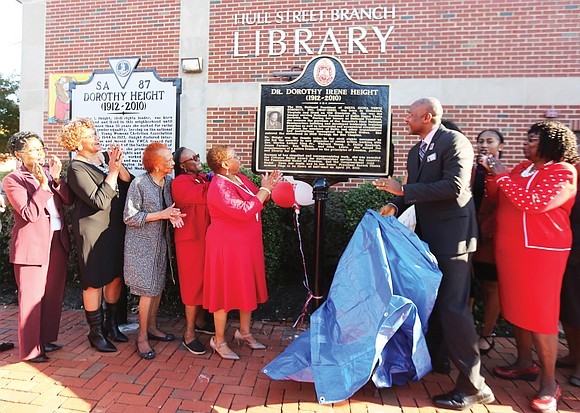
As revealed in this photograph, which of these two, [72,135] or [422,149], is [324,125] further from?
[72,135]

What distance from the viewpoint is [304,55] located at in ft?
21.7

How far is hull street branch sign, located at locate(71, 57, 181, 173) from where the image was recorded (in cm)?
643

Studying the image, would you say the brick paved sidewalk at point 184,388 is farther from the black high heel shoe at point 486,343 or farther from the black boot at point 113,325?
the black boot at point 113,325

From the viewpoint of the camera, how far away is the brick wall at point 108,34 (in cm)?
704

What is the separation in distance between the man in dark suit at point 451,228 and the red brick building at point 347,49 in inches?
146

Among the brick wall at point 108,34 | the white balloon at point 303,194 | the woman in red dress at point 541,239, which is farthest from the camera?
the brick wall at point 108,34

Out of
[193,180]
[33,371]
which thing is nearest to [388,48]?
[193,180]

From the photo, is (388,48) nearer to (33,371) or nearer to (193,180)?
(193,180)

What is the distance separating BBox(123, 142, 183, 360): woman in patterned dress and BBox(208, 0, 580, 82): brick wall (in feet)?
12.9

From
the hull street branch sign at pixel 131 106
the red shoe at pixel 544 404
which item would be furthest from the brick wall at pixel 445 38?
the red shoe at pixel 544 404

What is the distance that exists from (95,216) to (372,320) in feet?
7.99

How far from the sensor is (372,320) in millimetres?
2635

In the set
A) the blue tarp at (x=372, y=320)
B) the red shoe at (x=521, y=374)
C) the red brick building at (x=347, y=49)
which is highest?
the red brick building at (x=347, y=49)

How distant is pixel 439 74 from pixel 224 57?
12.2 ft
